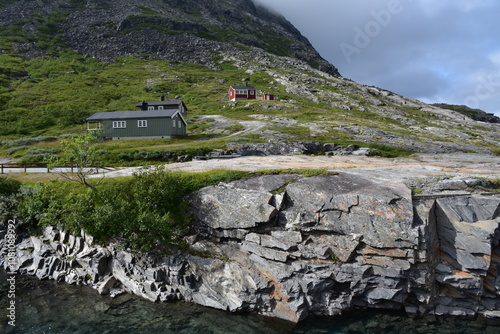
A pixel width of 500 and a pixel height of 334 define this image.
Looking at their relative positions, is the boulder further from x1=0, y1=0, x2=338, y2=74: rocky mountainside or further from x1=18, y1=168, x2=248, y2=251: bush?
x1=0, y1=0, x2=338, y2=74: rocky mountainside

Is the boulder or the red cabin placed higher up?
the red cabin

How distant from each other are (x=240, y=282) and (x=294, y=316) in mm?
4001

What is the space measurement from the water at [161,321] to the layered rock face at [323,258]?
751 mm

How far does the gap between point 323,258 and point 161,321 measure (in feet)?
36.4

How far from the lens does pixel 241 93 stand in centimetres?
12325

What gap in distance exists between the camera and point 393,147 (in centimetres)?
6494

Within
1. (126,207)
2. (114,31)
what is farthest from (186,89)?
(126,207)

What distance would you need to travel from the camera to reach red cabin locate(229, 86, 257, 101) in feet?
400

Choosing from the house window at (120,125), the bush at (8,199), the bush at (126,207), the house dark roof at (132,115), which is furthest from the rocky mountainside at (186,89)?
the bush at (8,199)

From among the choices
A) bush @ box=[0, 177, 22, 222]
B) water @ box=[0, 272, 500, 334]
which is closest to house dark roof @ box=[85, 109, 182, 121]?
bush @ box=[0, 177, 22, 222]

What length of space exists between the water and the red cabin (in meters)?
109

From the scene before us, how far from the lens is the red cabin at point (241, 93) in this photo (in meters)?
122

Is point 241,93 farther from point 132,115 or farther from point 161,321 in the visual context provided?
point 161,321

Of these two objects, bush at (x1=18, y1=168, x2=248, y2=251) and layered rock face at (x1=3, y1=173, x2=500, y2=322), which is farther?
bush at (x1=18, y1=168, x2=248, y2=251)
